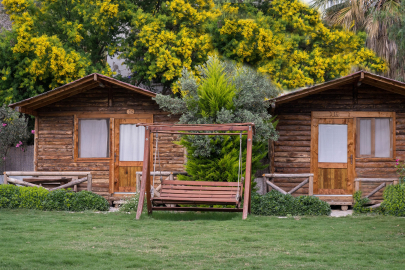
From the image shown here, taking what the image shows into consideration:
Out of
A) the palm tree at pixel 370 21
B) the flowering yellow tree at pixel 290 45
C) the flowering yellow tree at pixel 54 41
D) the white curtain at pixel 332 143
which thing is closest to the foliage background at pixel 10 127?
the flowering yellow tree at pixel 54 41

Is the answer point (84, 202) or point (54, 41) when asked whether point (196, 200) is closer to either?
point (84, 202)

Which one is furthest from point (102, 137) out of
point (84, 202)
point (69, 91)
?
point (84, 202)

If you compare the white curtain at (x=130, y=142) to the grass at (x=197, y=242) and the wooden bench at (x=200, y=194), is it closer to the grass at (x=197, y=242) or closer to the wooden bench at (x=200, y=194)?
the grass at (x=197, y=242)

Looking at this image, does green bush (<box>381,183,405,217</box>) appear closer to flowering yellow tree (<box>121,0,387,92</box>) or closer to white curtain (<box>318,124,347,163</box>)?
white curtain (<box>318,124,347,163</box>)

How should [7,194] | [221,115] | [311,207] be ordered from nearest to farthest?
1. [311,207]
2. [221,115]
3. [7,194]

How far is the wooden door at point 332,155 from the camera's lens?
1438 centimetres

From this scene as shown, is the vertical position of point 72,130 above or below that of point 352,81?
below

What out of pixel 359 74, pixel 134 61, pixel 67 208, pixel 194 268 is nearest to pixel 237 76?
pixel 359 74

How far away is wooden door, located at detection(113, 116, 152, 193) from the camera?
15031 mm

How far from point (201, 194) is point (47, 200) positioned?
387 centimetres

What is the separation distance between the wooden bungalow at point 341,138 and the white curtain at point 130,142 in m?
3.79

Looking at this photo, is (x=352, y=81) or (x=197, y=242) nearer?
(x=197, y=242)

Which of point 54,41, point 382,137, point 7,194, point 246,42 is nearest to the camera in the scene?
point 7,194

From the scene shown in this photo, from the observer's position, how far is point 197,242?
7746mm
